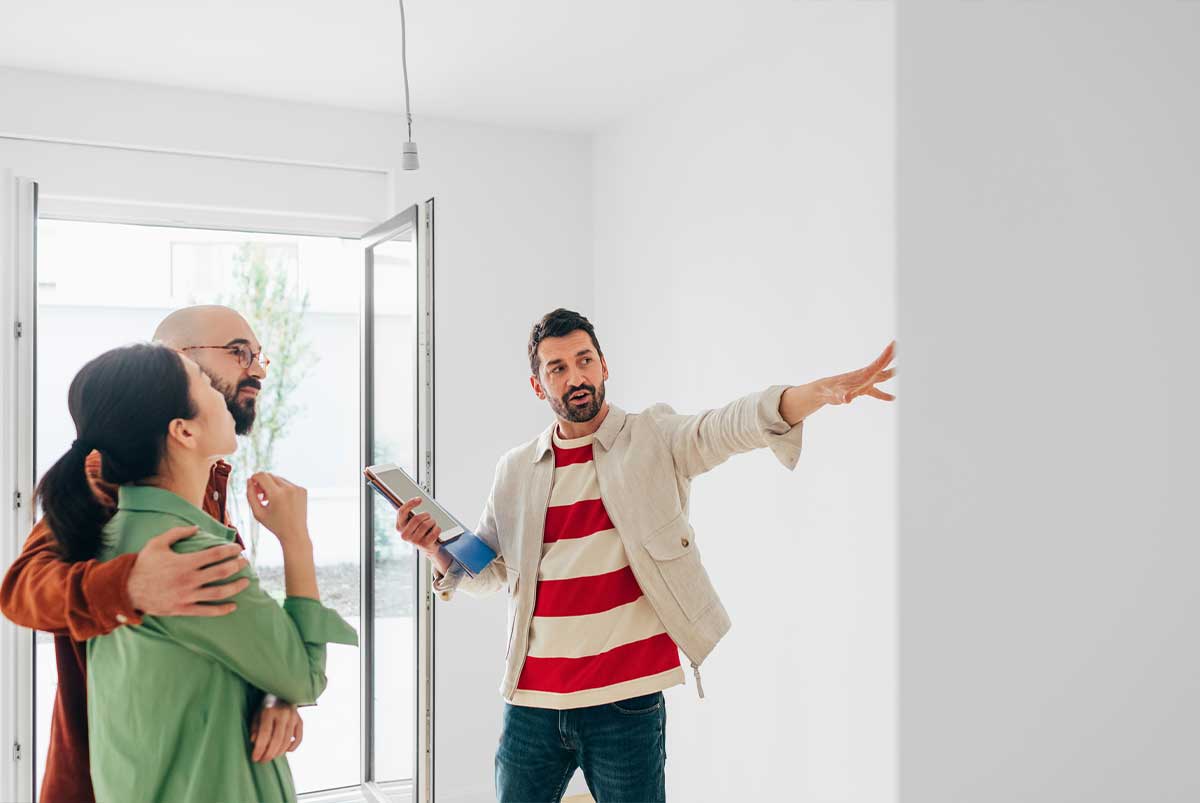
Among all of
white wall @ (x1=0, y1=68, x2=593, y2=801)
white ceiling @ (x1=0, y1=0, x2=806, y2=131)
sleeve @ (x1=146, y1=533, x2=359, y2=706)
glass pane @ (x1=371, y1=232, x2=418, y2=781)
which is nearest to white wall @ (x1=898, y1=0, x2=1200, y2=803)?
sleeve @ (x1=146, y1=533, x2=359, y2=706)

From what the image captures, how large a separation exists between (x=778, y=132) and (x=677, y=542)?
1.35 metres

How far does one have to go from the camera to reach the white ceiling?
2465 millimetres

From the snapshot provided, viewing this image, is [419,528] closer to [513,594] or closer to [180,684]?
[513,594]

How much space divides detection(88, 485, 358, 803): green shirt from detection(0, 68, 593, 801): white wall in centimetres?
226

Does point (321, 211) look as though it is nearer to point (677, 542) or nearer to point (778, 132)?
point (778, 132)

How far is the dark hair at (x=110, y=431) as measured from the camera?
3.84 feet

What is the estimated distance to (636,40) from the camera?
2.73 m

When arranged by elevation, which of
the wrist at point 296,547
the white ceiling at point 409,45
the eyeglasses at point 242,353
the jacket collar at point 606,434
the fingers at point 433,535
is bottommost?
the fingers at point 433,535

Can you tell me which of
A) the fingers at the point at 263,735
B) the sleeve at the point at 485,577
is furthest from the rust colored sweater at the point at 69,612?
the sleeve at the point at 485,577

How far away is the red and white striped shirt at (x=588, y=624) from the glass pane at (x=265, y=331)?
3714 mm

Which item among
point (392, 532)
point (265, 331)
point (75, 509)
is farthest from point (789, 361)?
point (265, 331)

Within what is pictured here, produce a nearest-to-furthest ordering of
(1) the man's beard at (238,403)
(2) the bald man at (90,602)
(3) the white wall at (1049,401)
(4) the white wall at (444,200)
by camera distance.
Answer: (3) the white wall at (1049,401) < (2) the bald man at (90,602) < (1) the man's beard at (238,403) < (4) the white wall at (444,200)

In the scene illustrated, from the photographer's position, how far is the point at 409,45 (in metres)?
2.72

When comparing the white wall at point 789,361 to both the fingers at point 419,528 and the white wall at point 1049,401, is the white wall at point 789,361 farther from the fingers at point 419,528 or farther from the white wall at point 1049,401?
the white wall at point 1049,401
